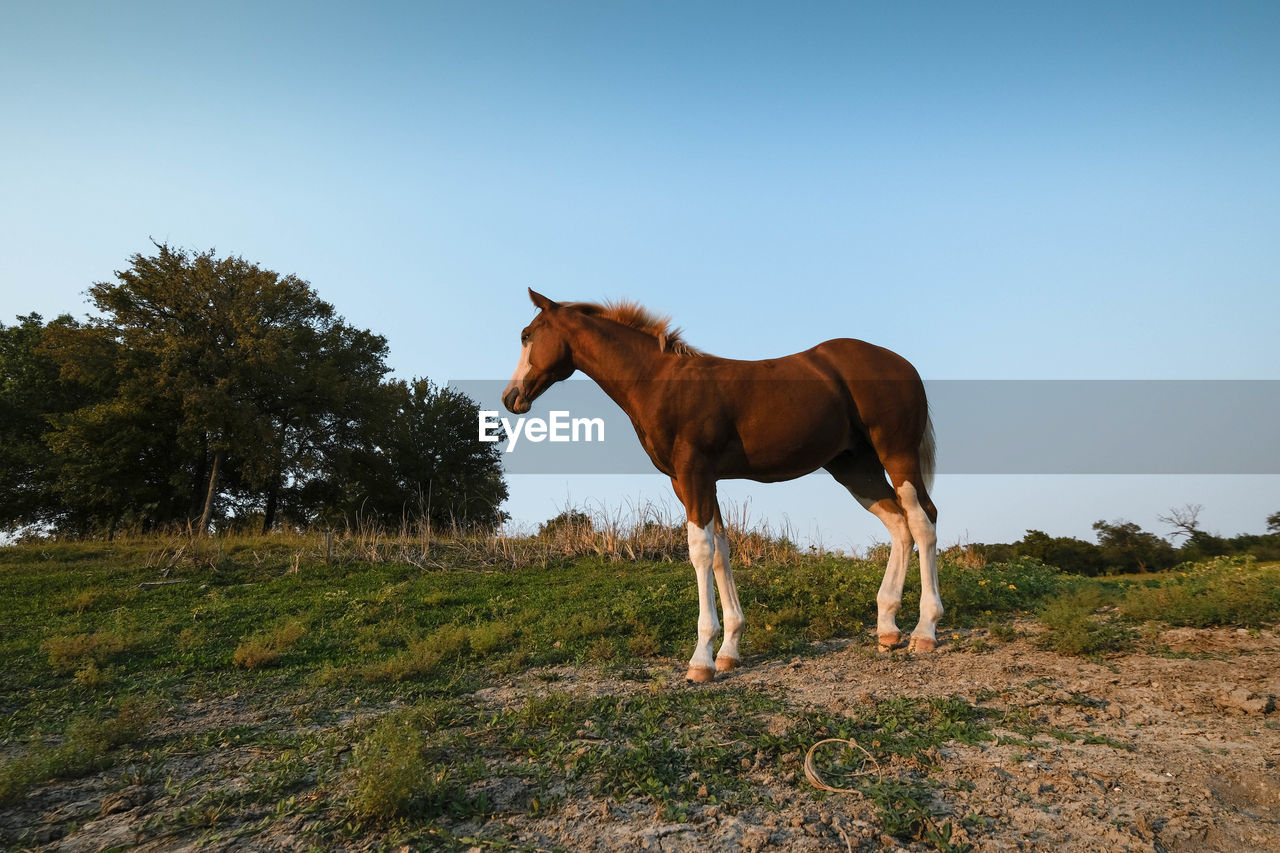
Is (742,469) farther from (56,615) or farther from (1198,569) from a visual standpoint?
(56,615)

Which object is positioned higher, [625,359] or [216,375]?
[216,375]

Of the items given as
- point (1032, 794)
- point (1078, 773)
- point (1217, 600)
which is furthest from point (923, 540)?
point (1032, 794)

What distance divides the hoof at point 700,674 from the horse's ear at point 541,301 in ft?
10.8

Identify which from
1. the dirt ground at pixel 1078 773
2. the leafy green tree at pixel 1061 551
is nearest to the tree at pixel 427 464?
the leafy green tree at pixel 1061 551

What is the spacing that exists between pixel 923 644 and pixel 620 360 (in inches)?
134

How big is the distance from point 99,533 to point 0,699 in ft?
60.4

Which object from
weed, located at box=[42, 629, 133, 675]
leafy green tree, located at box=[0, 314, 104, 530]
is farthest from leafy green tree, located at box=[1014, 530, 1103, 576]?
leafy green tree, located at box=[0, 314, 104, 530]

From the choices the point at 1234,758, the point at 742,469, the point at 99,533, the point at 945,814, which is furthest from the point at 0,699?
the point at 99,533

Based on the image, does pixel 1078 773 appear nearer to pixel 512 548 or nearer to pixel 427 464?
pixel 512 548

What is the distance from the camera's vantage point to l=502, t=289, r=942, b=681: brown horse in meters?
5.74

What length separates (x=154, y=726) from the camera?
4.80 m

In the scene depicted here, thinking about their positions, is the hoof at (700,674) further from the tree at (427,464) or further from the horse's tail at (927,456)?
the tree at (427,464)

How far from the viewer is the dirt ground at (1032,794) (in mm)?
2738

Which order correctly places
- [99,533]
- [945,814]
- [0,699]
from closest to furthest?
[945,814], [0,699], [99,533]
